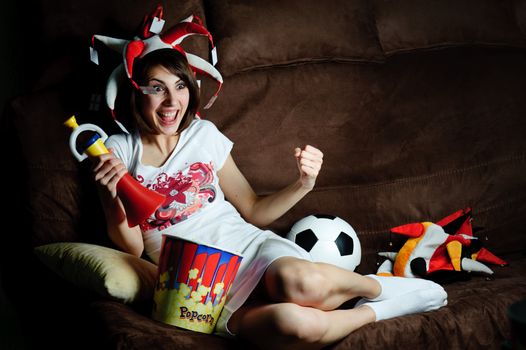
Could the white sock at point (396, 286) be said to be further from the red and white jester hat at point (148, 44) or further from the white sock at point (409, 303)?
the red and white jester hat at point (148, 44)

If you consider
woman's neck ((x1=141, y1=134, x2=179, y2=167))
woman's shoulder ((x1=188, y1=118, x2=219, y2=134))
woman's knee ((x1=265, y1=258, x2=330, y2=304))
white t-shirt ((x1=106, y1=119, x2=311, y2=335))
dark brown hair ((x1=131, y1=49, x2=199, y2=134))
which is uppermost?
dark brown hair ((x1=131, y1=49, x2=199, y2=134))

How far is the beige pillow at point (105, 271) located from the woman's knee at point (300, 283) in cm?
34

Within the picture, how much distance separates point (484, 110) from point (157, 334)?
153 centimetres

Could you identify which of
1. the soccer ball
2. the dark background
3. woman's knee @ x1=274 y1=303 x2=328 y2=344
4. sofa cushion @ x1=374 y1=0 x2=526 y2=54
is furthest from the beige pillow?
sofa cushion @ x1=374 y1=0 x2=526 y2=54

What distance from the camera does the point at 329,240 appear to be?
1949 mm

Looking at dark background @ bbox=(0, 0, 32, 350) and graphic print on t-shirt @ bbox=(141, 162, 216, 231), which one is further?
dark background @ bbox=(0, 0, 32, 350)

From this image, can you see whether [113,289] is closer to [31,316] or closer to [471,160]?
[31,316]

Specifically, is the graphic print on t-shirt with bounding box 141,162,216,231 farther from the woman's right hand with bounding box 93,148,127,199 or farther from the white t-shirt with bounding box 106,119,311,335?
the woman's right hand with bounding box 93,148,127,199

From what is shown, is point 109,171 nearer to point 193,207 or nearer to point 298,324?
point 193,207

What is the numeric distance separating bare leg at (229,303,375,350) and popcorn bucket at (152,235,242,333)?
0.27ft

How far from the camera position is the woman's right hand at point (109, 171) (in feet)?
5.21

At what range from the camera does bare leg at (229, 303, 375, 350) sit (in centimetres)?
141

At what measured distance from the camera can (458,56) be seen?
2.39 meters

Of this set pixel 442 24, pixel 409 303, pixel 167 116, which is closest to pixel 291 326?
pixel 409 303
